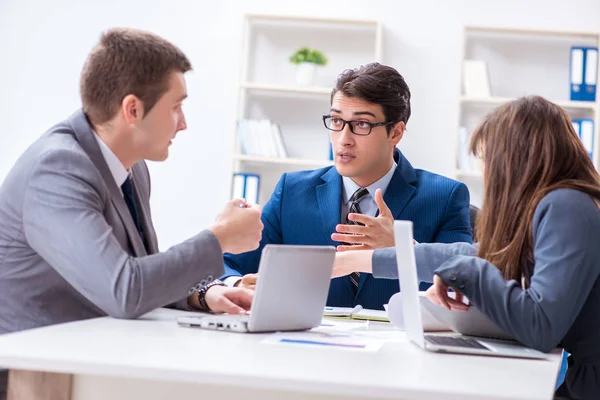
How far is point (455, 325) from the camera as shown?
1.74 metres

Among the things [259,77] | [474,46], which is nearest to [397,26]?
[474,46]

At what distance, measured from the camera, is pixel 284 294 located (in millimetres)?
1576

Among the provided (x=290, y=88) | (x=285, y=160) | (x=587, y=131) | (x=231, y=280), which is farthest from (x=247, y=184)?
(x=231, y=280)

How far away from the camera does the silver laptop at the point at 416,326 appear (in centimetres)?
144

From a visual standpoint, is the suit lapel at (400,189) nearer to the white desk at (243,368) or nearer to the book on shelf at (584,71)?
the white desk at (243,368)

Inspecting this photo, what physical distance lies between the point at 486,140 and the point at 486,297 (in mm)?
394

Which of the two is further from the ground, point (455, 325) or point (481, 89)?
point (481, 89)

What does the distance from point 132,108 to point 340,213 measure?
1051mm

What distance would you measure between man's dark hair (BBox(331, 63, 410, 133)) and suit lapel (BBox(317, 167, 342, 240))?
10.0 inches

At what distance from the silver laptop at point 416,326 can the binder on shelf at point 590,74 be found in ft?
10.6

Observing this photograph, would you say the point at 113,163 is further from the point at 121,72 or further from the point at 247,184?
the point at 247,184

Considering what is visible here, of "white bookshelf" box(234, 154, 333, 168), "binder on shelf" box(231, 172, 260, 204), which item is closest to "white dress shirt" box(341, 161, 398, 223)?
"white bookshelf" box(234, 154, 333, 168)

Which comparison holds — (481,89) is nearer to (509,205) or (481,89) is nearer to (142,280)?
(509,205)

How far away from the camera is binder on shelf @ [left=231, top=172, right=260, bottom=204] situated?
460 cm
